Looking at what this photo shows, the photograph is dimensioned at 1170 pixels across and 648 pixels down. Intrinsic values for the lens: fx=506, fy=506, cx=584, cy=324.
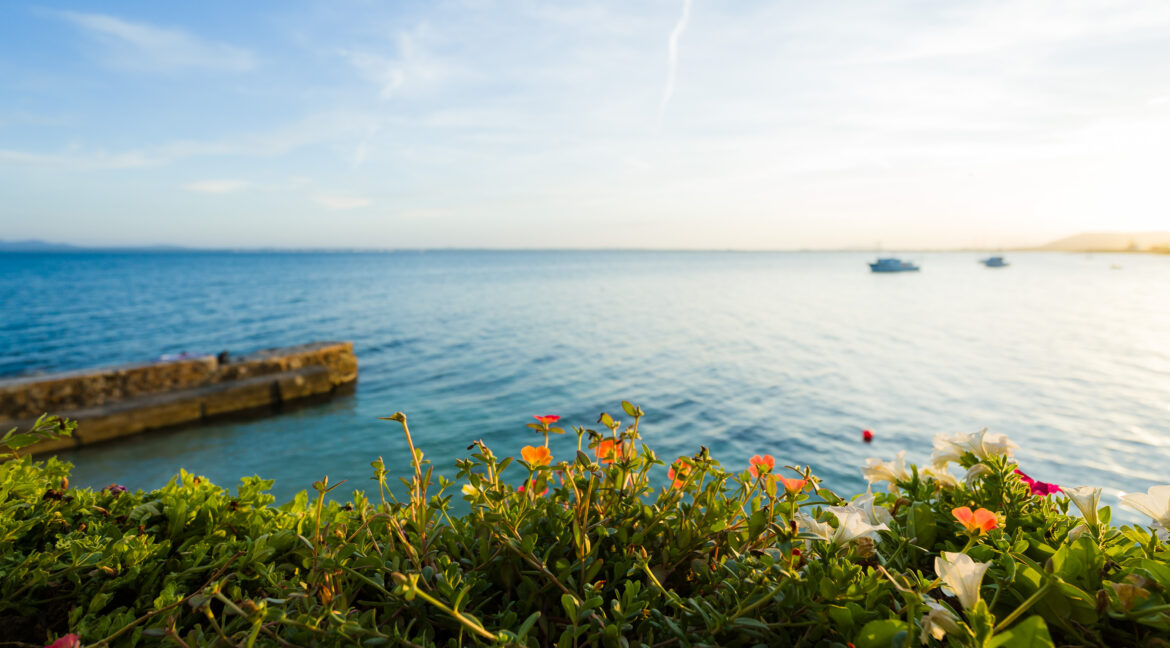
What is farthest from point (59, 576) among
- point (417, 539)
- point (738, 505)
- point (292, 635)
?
point (738, 505)

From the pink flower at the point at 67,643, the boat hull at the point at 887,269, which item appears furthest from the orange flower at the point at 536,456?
the boat hull at the point at 887,269

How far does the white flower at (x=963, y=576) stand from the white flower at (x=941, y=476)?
0.74 metres

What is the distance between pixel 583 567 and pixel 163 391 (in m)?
13.0

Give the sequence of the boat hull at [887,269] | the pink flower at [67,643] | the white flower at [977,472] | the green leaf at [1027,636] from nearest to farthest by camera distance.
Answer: the green leaf at [1027,636], the pink flower at [67,643], the white flower at [977,472], the boat hull at [887,269]

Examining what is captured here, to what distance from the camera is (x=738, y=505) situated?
53.4 inches

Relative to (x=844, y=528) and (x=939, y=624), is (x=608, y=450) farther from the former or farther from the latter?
(x=939, y=624)

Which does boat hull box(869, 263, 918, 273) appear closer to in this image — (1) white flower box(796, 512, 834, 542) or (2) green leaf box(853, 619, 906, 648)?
(1) white flower box(796, 512, 834, 542)

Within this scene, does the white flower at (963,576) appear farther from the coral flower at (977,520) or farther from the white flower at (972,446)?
the white flower at (972,446)

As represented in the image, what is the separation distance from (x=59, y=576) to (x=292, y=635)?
0.73 m

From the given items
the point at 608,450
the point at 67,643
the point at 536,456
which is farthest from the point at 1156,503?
the point at 67,643

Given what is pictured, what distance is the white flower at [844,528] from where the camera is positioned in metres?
1.08

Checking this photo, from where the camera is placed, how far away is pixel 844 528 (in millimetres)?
1101

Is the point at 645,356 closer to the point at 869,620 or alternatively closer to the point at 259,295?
→ the point at 869,620

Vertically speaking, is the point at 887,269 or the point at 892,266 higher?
the point at 892,266
